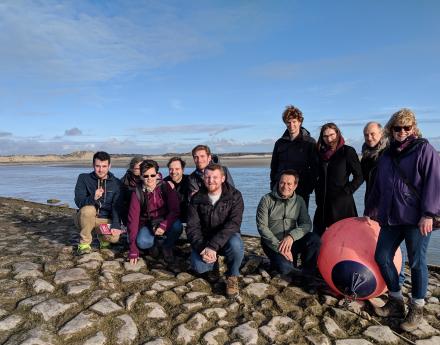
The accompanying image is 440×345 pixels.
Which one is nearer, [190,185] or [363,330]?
[363,330]

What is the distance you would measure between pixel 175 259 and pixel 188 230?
3.76 ft

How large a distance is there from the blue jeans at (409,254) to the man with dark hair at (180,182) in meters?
3.10

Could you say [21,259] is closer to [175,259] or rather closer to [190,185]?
[175,259]

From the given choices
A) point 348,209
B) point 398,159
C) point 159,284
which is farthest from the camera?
point 348,209

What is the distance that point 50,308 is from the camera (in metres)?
4.62

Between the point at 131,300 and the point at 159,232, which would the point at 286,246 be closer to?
the point at 159,232

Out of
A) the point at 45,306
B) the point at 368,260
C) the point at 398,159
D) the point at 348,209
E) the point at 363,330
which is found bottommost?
the point at 363,330

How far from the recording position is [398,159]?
14.6 feet

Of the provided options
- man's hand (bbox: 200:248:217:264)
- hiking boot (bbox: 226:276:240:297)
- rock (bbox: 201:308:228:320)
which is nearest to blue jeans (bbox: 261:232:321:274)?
hiking boot (bbox: 226:276:240:297)

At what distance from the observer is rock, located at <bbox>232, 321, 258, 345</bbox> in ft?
14.1

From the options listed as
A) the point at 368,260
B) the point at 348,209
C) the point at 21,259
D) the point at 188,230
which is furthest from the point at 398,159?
the point at 21,259

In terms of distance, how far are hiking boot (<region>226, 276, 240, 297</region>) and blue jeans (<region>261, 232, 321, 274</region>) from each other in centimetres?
74

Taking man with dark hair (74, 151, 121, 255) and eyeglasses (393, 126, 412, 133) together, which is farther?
man with dark hair (74, 151, 121, 255)

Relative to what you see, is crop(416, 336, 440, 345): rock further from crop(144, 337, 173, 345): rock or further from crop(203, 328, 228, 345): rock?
crop(144, 337, 173, 345): rock
